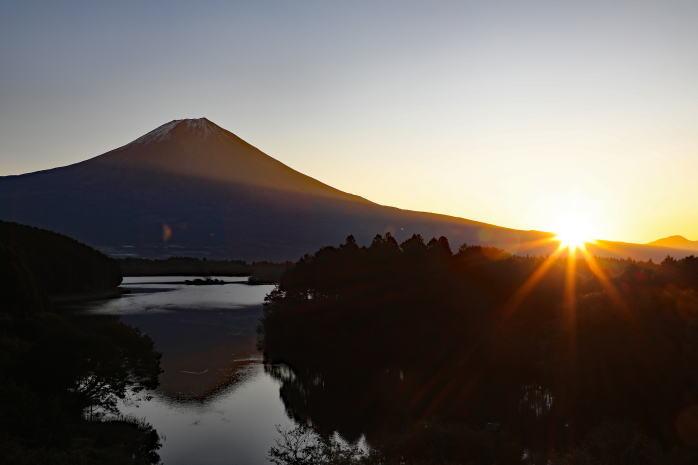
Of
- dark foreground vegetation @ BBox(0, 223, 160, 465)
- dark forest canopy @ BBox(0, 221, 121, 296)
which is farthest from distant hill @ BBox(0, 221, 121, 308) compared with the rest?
dark foreground vegetation @ BBox(0, 223, 160, 465)

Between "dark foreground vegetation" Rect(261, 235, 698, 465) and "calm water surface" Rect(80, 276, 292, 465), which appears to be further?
"calm water surface" Rect(80, 276, 292, 465)

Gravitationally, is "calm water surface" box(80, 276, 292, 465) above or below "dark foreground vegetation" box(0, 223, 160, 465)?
below

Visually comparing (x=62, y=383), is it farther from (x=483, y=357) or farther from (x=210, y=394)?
(x=483, y=357)

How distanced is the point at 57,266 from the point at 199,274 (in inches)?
3134

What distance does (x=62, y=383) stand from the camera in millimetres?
28844

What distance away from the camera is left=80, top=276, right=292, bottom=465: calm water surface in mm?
29906

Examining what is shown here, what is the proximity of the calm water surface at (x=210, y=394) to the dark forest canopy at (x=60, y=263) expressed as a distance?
32771mm

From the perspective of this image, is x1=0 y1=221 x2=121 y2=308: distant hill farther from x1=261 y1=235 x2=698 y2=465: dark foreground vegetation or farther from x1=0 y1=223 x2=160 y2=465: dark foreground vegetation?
x1=0 y1=223 x2=160 y2=465: dark foreground vegetation

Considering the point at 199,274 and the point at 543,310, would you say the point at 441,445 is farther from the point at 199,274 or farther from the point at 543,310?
the point at 199,274

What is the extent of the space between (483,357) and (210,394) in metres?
21.9

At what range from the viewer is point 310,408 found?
37.6m

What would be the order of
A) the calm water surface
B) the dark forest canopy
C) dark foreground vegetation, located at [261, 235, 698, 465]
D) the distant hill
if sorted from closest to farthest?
1. dark foreground vegetation, located at [261, 235, 698, 465]
2. the calm water surface
3. the distant hill
4. the dark forest canopy

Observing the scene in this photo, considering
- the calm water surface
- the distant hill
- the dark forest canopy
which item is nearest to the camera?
the calm water surface

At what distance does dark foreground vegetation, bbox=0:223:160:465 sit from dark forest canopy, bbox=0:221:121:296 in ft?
239
